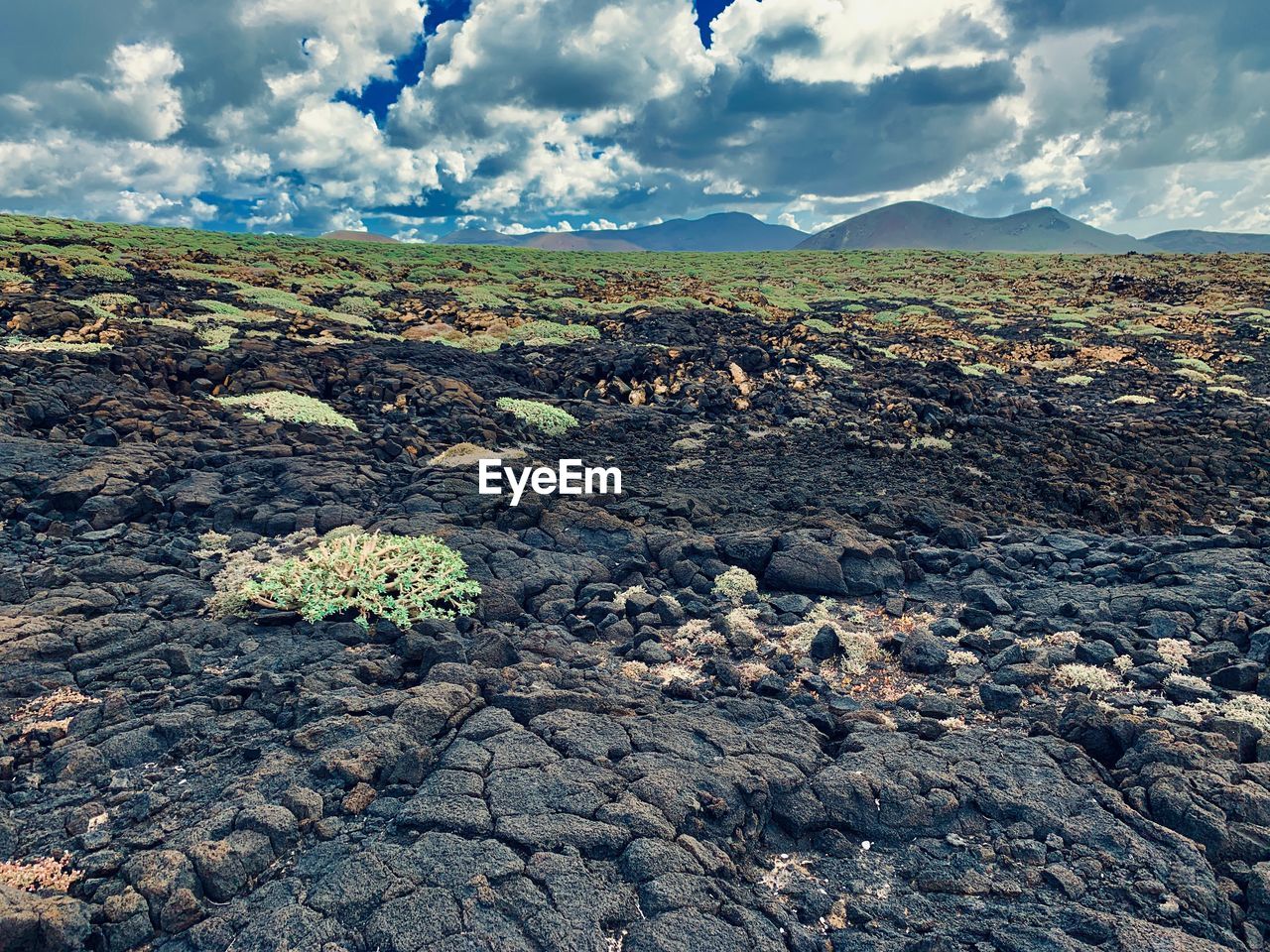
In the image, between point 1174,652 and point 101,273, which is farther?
point 101,273

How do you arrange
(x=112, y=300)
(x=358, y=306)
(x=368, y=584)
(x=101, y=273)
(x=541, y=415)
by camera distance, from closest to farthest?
(x=368, y=584)
(x=541, y=415)
(x=112, y=300)
(x=101, y=273)
(x=358, y=306)

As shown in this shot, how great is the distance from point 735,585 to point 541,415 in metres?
7.88

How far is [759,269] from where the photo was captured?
58969 mm

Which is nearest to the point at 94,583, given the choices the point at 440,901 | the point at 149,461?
the point at 149,461

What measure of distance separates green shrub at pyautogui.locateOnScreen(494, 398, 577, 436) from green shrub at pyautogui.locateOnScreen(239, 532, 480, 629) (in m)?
7.18

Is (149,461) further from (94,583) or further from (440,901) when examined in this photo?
A: (440,901)

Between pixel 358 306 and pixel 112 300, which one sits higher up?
pixel 112 300

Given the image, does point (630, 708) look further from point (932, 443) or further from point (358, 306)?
point (358, 306)

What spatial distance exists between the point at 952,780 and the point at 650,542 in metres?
4.55

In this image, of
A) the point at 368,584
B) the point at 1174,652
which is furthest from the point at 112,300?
the point at 1174,652

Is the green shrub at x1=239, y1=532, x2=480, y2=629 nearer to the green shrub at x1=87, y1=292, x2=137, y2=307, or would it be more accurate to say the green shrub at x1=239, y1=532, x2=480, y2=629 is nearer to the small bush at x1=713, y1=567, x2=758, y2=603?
the small bush at x1=713, y1=567, x2=758, y2=603

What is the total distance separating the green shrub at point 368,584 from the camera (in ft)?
20.4

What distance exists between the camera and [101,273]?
22547 millimetres

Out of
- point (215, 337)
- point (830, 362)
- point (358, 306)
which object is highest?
point (358, 306)
